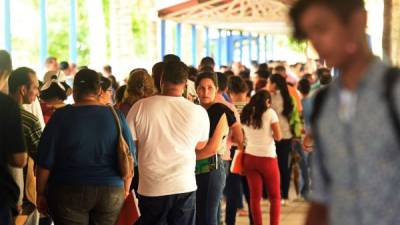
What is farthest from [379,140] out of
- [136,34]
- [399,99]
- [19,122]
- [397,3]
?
[136,34]

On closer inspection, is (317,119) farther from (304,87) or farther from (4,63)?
(304,87)

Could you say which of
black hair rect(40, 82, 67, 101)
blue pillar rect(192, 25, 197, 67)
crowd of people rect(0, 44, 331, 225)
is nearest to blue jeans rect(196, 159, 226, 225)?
crowd of people rect(0, 44, 331, 225)

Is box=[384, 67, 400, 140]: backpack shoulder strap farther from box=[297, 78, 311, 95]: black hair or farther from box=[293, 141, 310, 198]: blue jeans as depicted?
box=[297, 78, 311, 95]: black hair

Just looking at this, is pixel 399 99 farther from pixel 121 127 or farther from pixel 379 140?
pixel 121 127

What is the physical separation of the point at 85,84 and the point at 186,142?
1.14 metres

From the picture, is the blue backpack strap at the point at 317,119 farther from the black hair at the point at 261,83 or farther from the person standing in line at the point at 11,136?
the black hair at the point at 261,83

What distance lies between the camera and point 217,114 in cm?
935

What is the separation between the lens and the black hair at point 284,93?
14.1 metres

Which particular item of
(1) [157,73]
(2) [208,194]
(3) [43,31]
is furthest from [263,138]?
(3) [43,31]

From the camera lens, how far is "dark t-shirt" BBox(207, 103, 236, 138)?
9.27 meters

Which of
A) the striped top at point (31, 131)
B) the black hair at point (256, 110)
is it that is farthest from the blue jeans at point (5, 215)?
the black hair at point (256, 110)

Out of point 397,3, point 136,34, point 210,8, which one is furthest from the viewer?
point 136,34

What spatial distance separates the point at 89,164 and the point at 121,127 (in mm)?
415

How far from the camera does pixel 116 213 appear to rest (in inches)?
289
